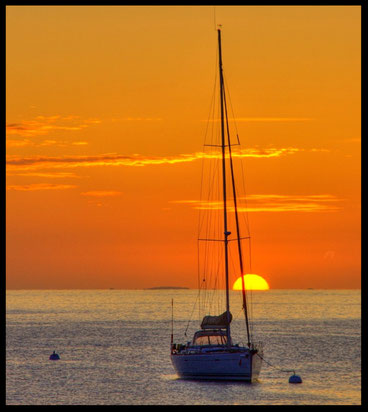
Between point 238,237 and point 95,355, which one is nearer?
point 238,237

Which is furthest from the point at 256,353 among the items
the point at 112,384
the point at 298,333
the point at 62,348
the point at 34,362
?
the point at 298,333

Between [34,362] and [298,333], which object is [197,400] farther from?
[298,333]

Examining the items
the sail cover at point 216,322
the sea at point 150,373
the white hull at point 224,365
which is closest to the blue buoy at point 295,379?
the sea at point 150,373

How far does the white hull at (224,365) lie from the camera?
73688 millimetres

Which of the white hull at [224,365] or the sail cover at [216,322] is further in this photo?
the sail cover at [216,322]

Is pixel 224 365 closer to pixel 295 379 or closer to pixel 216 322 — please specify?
pixel 216 322

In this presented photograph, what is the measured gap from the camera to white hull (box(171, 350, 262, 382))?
73.7 m

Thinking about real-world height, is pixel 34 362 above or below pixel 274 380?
above

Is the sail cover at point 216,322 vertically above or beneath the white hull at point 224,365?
above

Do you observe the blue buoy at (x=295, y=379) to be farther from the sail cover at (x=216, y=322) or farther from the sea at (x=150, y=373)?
the sail cover at (x=216, y=322)

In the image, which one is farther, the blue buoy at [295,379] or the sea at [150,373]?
the blue buoy at [295,379]

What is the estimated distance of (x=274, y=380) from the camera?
82812 millimetres

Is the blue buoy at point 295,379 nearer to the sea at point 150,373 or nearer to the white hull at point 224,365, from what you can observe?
the sea at point 150,373
